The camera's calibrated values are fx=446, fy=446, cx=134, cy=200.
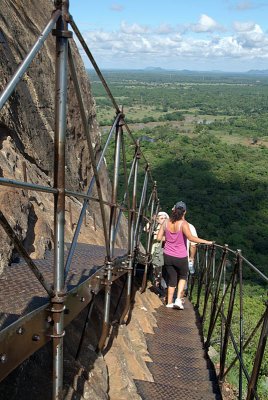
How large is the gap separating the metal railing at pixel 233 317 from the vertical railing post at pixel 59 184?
58.8 inches

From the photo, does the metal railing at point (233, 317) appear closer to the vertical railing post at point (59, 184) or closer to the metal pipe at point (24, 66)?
the vertical railing post at point (59, 184)

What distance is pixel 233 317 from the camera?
1260 cm

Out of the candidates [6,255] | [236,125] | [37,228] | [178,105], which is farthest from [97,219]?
[178,105]

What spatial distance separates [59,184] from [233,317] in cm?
1134

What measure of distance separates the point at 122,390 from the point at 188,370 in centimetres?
125

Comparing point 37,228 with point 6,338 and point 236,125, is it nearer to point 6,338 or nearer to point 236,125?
point 6,338

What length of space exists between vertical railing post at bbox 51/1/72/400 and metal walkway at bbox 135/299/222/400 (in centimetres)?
173

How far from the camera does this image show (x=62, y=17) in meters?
2.21

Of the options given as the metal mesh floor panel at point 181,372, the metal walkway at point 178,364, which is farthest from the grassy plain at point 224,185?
the metal mesh floor panel at point 181,372

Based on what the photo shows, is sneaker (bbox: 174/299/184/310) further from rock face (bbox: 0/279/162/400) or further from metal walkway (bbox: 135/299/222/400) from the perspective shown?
rock face (bbox: 0/279/162/400)

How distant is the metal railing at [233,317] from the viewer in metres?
3.68

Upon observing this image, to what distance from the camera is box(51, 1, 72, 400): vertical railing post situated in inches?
86.0

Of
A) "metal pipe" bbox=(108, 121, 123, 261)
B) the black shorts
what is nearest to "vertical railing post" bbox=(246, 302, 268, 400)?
"metal pipe" bbox=(108, 121, 123, 261)

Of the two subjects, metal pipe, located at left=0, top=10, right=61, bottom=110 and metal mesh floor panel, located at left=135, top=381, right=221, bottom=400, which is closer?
metal pipe, located at left=0, top=10, right=61, bottom=110
